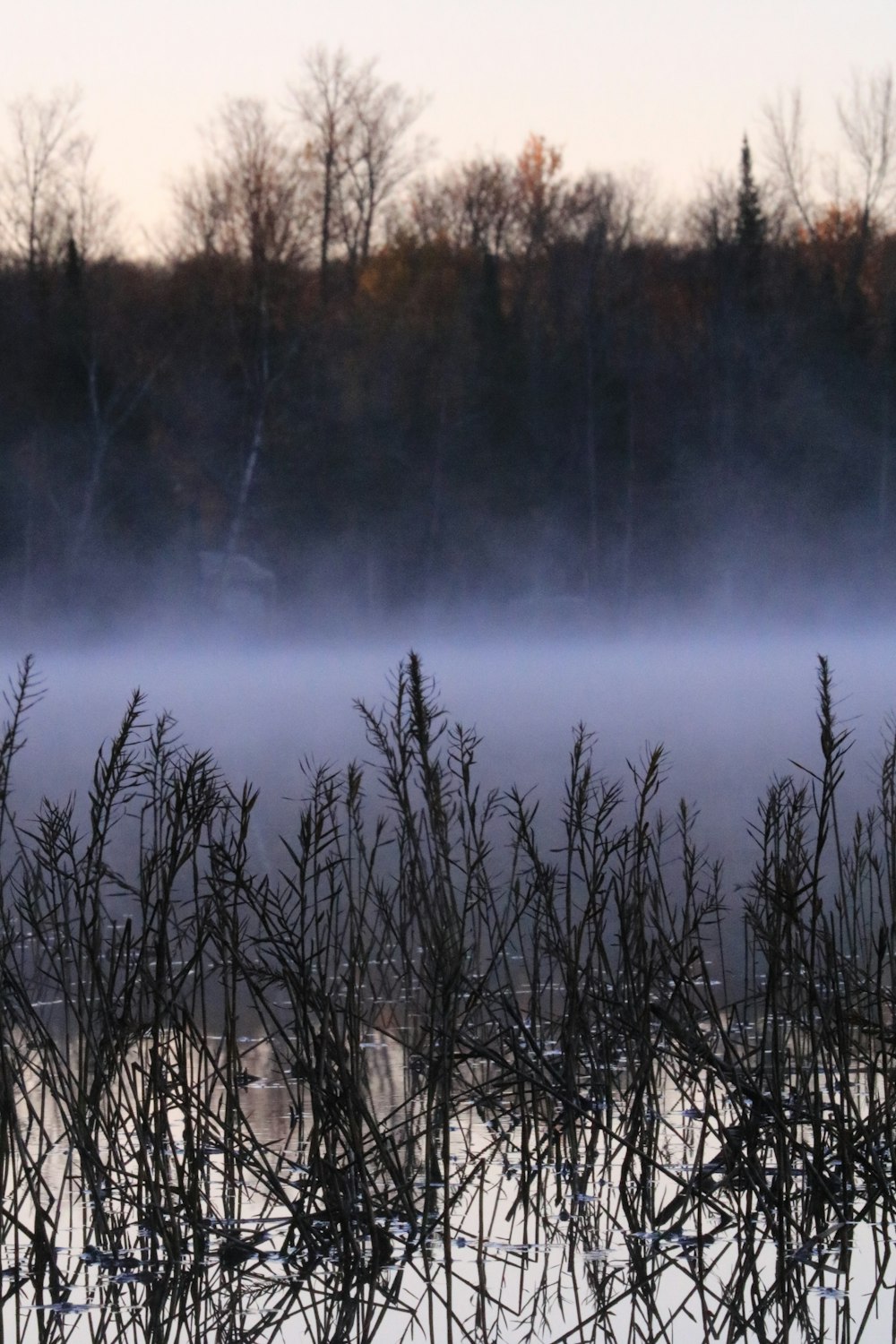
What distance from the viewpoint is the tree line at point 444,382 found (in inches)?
1323

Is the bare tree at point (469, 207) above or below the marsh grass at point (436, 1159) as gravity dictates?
above

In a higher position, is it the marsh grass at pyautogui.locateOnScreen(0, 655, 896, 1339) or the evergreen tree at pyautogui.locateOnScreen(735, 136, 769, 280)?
the evergreen tree at pyautogui.locateOnScreen(735, 136, 769, 280)

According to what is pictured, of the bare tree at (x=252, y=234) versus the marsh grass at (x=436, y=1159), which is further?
the bare tree at (x=252, y=234)

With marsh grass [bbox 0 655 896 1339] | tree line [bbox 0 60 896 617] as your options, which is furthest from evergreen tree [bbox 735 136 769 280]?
marsh grass [bbox 0 655 896 1339]

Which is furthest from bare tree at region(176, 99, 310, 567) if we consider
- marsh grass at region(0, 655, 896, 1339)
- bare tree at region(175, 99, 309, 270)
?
marsh grass at region(0, 655, 896, 1339)

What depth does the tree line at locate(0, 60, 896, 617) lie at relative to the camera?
33594 mm

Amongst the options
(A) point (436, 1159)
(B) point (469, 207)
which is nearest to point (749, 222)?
(B) point (469, 207)

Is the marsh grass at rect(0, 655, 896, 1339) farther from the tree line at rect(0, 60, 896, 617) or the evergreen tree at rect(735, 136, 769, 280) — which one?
the evergreen tree at rect(735, 136, 769, 280)

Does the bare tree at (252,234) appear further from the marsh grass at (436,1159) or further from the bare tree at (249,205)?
the marsh grass at (436,1159)

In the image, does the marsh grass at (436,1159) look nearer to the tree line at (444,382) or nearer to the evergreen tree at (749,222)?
the tree line at (444,382)

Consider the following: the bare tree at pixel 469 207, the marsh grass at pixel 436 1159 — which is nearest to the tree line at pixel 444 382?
the bare tree at pixel 469 207

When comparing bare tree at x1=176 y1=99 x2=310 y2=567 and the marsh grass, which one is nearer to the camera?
the marsh grass

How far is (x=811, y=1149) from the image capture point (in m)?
3.34

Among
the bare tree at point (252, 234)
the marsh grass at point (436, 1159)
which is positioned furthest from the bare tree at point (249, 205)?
the marsh grass at point (436, 1159)
